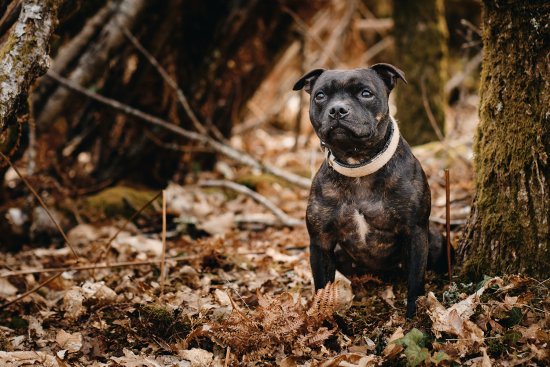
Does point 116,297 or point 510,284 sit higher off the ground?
point 510,284

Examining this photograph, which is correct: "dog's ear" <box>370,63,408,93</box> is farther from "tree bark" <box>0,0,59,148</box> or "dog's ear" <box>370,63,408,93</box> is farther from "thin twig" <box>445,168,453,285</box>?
"tree bark" <box>0,0,59,148</box>

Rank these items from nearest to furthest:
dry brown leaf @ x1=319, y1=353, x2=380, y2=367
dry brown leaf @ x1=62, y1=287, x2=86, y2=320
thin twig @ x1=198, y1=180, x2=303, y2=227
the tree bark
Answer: dry brown leaf @ x1=319, y1=353, x2=380, y2=367 → the tree bark → dry brown leaf @ x1=62, y1=287, x2=86, y2=320 → thin twig @ x1=198, y1=180, x2=303, y2=227

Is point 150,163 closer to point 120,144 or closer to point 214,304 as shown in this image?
point 120,144

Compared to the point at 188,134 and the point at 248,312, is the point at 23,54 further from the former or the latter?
the point at 188,134

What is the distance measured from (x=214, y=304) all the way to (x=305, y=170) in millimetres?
4119

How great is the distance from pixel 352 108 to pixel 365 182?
497mm

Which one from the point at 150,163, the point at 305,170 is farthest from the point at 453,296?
the point at 150,163

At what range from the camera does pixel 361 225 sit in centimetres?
380

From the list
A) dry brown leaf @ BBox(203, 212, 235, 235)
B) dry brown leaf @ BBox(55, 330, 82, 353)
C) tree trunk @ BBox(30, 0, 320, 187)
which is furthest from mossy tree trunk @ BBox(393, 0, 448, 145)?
dry brown leaf @ BBox(55, 330, 82, 353)

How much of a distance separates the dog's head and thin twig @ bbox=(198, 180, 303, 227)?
2.31m

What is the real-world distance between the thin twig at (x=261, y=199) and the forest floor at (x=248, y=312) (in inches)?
4.6

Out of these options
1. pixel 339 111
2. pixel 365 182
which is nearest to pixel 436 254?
pixel 365 182

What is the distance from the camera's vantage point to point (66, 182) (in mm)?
6879

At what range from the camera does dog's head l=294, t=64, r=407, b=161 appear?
3520 millimetres
